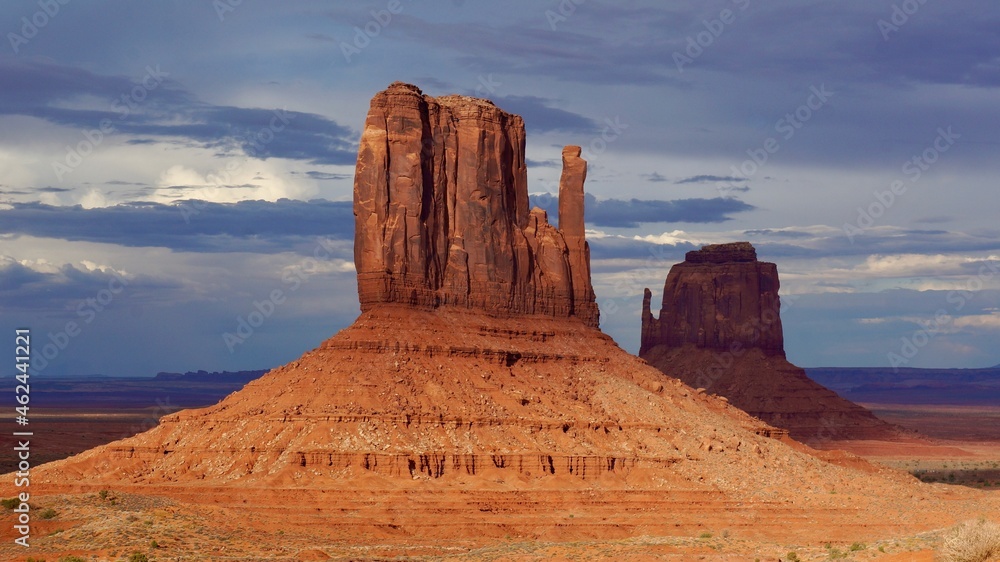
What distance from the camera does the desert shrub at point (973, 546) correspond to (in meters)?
44.8

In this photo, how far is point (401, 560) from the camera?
201 ft

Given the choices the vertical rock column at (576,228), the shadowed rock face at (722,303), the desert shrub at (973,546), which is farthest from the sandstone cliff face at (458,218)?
the shadowed rock face at (722,303)

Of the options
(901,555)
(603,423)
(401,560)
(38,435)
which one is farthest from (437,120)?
(38,435)

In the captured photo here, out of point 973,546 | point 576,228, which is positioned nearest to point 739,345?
point 576,228

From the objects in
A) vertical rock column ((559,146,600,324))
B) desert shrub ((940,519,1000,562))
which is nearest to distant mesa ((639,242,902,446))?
vertical rock column ((559,146,600,324))

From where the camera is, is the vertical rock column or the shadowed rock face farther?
the shadowed rock face

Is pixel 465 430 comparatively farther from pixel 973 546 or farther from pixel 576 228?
pixel 973 546

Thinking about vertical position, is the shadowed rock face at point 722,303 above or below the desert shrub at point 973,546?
above

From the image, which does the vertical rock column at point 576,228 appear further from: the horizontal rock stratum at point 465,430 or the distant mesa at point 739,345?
the distant mesa at point 739,345

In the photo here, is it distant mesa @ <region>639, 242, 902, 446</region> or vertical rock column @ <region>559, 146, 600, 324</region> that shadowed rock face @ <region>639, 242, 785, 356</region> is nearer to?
distant mesa @ <region>639, 242, 902, 446</region>

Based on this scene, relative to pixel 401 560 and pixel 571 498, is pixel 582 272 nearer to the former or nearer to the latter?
pixel 571 498

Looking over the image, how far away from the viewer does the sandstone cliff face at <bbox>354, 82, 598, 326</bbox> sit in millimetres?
93250

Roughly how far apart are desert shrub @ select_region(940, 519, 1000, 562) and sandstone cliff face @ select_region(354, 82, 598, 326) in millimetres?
50539

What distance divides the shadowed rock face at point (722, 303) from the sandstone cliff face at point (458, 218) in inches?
2607
